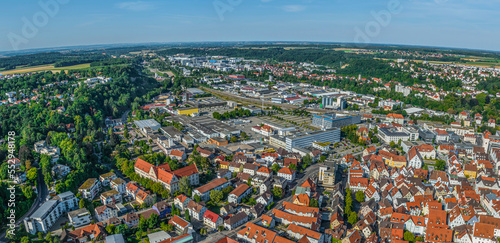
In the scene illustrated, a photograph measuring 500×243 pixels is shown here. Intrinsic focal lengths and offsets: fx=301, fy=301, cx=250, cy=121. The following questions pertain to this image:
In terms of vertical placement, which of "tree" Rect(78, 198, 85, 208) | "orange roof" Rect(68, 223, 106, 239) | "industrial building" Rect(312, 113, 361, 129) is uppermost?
"industrial building" Rect(312, 113, 361, 129)

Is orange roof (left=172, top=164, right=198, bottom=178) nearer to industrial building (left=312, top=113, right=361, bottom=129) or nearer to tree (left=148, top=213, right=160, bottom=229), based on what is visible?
tree (left=148, top=213, right=160, bottom=229)

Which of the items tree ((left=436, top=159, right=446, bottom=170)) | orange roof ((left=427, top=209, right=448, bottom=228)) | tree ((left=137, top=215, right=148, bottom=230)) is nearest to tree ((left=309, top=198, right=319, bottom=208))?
orange roof ((left=427, top=209, right=448, bottom=228))

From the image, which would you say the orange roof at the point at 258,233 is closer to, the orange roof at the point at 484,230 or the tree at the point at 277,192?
the tree at the point at 277,192

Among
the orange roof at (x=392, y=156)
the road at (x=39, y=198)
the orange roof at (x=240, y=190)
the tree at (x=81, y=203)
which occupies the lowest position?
the road at (x=39, y=198)

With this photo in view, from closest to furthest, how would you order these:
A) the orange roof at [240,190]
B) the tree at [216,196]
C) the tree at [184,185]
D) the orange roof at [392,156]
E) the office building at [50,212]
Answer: the office building at [50,212] → the tree at [216,196] → the orange roof at [240,190] → the tree at [184,185] → the orange roof at [392,156]

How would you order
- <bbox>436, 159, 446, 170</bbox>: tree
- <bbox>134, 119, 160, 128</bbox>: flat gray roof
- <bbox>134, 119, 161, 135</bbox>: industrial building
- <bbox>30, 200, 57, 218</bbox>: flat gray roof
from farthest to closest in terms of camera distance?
<bbox>134, 119, 160, 128</bbox>: flat gray roof < <bbox>134, 119, 161, 135</bbox>: industrial building < <bbox>436, 159, 446, 170</bbox>: tree < <bbox>30, 200, 57, 218</bbox>: flat gray roof

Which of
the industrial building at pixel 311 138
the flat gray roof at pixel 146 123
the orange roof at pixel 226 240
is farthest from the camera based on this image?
the flat gray roof at pixel 146 123

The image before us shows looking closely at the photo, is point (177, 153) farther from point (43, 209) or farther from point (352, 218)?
point (352, 218)

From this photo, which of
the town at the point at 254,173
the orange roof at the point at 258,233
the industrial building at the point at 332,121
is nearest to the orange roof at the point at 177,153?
the town at the point at 254,173

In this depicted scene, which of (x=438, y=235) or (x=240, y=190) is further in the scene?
(x=240, y=190)

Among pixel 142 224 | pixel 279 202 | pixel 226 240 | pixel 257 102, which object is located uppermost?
pixel 257 102

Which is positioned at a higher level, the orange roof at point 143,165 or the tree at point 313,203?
the orange roof at point 143,165

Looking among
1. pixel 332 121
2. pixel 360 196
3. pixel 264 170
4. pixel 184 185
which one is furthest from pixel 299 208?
pixel 332 121
